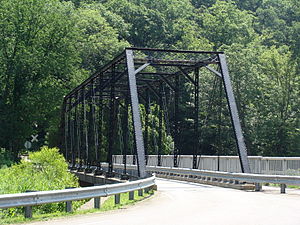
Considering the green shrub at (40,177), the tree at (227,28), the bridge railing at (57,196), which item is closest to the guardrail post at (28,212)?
the bridge railing at (57,196)

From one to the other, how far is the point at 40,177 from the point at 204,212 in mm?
9900

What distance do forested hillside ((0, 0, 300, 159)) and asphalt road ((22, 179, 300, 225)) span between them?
102 feet

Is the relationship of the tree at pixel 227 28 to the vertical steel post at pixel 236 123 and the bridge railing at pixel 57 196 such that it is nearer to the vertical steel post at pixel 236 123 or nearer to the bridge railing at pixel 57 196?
the vertical steel post at pixel 236 123

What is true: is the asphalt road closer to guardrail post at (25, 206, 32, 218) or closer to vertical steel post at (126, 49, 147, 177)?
guardrail post at (25, 206, 32, 218)

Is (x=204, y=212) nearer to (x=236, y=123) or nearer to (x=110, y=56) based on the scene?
(x=236, y=123)

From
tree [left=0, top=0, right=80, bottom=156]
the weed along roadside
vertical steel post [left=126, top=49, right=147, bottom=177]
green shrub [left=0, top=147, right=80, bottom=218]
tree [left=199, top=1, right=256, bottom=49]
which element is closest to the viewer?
the weed along roadside

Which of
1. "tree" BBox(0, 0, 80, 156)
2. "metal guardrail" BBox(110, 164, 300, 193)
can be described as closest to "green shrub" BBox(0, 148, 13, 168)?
"tree" BBox(0, 0, 80, 156)

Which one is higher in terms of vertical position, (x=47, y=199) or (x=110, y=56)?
(x=110, y=56)

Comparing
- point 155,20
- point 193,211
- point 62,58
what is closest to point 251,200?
point 193,211

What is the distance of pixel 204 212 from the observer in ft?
41.6

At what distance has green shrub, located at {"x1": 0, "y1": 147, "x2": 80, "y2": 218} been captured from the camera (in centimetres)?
1536

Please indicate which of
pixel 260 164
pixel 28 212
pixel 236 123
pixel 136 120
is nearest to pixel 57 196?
pixel 28 212

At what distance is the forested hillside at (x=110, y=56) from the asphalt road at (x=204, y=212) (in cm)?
3102

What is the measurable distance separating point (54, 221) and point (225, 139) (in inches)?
1875
